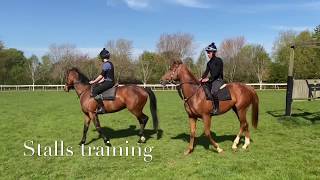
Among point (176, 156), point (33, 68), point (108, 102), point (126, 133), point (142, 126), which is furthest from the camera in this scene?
point (33, 68)

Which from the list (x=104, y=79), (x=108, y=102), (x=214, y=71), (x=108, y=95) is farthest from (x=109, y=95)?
(x=214, y=71)

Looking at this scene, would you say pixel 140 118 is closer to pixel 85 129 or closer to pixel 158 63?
pixel 85 129

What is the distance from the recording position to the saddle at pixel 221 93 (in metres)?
10.7

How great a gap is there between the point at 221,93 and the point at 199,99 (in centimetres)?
68

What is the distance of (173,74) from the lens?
35.9 feet

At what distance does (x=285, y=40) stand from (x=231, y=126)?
69200mm

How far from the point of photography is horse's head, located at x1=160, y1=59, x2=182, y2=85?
35.8ft

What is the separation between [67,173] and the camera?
8797 mm

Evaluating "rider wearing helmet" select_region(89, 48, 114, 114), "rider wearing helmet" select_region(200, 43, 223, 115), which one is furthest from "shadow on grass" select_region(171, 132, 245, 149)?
"rider wearing helmet" select_region(89, 48, 114, 114)

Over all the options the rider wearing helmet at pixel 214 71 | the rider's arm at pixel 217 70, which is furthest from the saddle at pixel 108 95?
the rider's arm at pixel 217 70

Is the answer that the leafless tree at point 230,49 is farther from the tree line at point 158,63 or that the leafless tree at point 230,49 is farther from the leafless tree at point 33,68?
the leafless tree at point 33,68

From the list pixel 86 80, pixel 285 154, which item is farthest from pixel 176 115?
pixel 285 154

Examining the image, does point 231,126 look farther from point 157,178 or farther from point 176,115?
point 157,178

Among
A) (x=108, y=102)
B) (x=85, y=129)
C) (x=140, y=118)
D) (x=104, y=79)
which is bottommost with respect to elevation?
(x=85, y=129)
